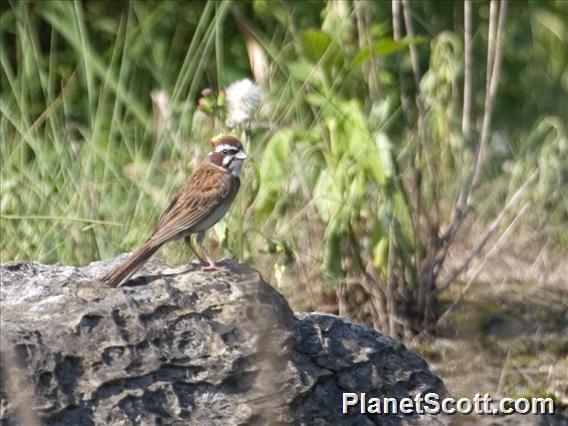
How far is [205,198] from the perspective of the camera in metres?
4.32

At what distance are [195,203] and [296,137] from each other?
659mm

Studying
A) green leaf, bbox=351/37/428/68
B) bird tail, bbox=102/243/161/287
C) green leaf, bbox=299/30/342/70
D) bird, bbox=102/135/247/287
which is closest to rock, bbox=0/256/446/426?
bird tail, bbox=102/243/161/287

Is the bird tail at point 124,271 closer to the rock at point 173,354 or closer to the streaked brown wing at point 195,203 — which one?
the rock at point 173,354

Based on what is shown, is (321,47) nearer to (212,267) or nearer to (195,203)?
(195,203)

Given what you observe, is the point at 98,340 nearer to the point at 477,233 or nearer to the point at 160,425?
the point at 160,425

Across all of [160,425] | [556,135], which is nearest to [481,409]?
[160,425]

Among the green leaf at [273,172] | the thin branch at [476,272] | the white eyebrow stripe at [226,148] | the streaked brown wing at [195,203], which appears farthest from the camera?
the green leaf at [273,172]

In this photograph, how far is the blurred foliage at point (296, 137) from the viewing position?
468 cm

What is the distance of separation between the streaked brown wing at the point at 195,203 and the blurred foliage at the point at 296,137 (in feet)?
0.75

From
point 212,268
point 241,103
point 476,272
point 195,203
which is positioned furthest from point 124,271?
point 476,272

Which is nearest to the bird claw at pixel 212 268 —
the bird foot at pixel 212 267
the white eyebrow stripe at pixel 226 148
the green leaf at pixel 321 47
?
the bird foot at pixel 212 267

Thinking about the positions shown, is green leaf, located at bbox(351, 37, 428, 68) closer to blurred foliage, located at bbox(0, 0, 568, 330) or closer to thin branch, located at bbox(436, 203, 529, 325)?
blurred foliage, located at bbox(0, 0, 568, 330)

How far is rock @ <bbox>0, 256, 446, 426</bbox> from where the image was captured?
3.27 m

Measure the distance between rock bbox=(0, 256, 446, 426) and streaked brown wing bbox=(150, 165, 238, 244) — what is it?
21.7 inches
